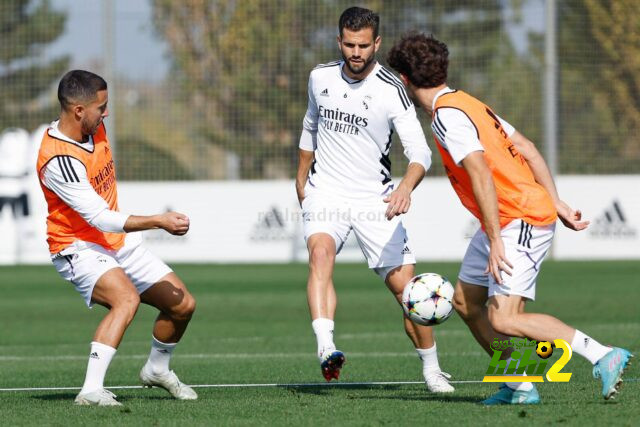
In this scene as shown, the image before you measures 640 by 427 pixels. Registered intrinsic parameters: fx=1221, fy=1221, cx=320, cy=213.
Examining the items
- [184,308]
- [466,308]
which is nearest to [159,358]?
[184,308]

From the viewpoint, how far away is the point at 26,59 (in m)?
30.4

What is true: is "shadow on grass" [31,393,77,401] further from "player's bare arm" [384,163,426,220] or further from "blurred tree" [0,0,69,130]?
Answer: "blurred tree" [0,0,69,130]

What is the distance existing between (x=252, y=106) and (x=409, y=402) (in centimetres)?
2155

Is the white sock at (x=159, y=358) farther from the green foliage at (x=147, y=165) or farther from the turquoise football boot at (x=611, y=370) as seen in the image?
the green foliage at (x=147, y=165)

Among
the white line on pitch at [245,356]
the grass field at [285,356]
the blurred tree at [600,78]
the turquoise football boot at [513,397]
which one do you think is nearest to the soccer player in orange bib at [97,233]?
the grass field at [285,356]

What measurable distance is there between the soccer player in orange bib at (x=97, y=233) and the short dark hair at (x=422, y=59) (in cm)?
174

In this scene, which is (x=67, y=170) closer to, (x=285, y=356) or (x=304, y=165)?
(x=304, y=165)

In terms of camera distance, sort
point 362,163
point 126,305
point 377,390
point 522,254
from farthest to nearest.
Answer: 1. point 362,163
2. point 377,390
3. point 126,305
4. point 522,254

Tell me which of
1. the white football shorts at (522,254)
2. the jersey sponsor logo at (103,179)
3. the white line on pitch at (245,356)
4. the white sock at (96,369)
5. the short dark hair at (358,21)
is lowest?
the white line on pitch at (245,356)

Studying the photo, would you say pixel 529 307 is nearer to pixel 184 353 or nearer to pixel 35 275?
pixel 184 353

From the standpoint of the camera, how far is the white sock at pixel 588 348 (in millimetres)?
7211

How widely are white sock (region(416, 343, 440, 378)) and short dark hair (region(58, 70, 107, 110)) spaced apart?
3.03 m

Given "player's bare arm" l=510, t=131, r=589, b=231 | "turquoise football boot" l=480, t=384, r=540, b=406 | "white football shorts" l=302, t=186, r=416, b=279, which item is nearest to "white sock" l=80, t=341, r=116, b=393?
"white football shorts" l=302, t=186, r=416, b=279

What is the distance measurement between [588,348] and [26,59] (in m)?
25.2
